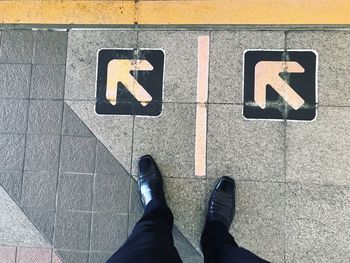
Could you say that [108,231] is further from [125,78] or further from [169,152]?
[125,78]

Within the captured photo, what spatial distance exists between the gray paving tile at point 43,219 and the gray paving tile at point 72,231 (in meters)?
0.05

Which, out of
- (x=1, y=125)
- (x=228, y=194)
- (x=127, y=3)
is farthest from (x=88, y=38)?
(x=228, y=194)

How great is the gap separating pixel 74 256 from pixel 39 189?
1.83 feet

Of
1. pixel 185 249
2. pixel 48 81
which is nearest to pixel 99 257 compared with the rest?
pixel 185 249

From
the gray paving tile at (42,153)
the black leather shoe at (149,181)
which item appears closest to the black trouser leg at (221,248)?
the black leather shoe at (149,181)

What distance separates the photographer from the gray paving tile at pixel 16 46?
3162mm

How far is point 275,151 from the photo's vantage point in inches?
115

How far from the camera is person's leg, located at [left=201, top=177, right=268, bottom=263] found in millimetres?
2457

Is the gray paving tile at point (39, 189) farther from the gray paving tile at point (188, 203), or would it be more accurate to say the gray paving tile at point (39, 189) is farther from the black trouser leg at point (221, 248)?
the black trouser leg at point (221, 248)

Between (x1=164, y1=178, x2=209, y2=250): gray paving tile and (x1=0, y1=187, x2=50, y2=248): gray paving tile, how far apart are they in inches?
38.5

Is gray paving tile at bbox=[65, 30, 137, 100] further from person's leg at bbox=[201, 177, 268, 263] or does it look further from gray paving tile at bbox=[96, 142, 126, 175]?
person's leg at bbox=[201, 177, 268, 263]

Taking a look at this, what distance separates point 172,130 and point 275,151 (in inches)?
29.8

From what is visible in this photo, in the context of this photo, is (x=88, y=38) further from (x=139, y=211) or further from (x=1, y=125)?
(x=139, y=211)

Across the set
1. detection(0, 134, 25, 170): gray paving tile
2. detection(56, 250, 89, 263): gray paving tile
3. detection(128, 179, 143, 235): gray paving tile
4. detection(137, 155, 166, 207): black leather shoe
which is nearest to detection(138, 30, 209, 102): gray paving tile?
detection(137, 155, 166, 207): black leather shoe
